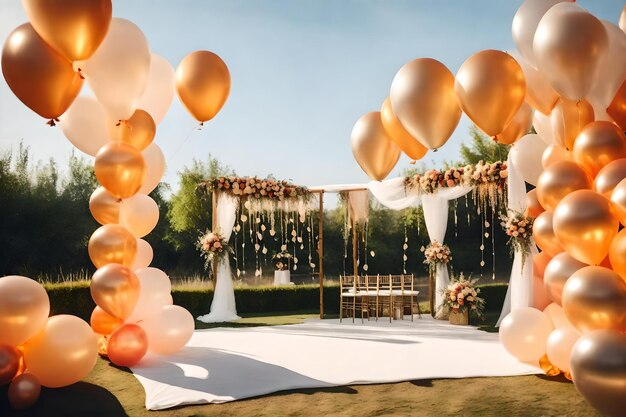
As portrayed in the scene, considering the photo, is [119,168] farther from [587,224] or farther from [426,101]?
[587,224]

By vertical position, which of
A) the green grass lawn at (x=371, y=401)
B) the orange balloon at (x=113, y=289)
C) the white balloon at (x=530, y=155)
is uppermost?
the white balloon at (x=530, y=155)

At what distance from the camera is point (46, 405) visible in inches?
185

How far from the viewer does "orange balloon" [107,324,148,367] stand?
19.0 ft

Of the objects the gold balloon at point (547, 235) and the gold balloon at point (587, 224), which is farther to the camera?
the gold balloon at point (547, 235)

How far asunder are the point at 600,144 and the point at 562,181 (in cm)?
41

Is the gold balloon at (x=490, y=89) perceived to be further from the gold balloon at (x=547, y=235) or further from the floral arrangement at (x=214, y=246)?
the floral arrangement at (x=214, y=246)

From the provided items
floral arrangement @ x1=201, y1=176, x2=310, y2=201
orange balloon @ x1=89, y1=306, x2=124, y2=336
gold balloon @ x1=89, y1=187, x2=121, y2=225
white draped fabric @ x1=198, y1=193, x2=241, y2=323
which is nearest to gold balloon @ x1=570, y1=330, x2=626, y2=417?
orange balloon @ x1=89, y1=306, x2=124, y2=336

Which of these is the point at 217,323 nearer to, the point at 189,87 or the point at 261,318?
the point at 261,318

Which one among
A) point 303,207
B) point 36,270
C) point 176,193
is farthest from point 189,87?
point 176,193

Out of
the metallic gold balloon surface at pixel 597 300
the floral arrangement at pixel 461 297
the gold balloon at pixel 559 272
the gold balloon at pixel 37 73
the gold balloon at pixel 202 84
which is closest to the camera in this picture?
the metallic gold balloon surface at pixel 597 300

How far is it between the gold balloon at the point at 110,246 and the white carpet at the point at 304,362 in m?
1.18

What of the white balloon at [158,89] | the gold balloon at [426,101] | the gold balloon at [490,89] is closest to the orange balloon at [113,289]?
the white balloon at [158,89]

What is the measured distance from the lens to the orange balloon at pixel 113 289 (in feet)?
18.1

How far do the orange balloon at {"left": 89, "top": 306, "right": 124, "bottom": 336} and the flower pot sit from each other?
652cm
